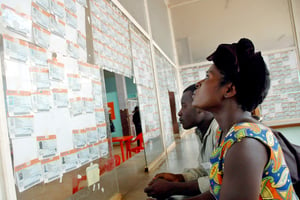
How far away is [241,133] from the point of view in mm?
595

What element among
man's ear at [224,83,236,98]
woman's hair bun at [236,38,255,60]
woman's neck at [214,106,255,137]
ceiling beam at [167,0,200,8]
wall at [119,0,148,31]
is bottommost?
woman's neck at [214,106,255,137]

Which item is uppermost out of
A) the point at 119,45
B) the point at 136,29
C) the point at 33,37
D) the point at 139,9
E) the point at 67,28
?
the point at 139,9

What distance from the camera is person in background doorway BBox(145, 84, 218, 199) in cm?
Answer: 102

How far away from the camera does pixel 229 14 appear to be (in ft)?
20.7

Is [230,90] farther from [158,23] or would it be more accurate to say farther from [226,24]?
[226,24]

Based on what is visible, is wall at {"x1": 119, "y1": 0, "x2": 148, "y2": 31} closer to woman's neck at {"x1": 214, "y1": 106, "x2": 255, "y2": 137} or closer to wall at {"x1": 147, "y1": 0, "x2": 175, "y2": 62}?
wall at {"x1": 147, "y1": 0, "x2": 175, "y2": 62}

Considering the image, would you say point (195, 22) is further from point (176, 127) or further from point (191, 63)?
point (176, 127)

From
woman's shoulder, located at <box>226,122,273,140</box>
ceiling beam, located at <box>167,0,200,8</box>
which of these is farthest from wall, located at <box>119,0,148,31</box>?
ceiling beam, located at <box>167,0,200,8</box>

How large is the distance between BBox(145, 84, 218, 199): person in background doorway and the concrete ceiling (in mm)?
5425

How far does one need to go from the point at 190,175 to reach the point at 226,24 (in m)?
6.13

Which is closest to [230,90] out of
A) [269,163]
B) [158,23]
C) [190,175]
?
[269,163]

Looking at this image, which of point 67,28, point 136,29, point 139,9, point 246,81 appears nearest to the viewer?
point 246,81

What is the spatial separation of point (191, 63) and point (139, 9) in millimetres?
3985

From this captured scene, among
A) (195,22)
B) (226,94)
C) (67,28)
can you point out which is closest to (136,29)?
(67,28)
